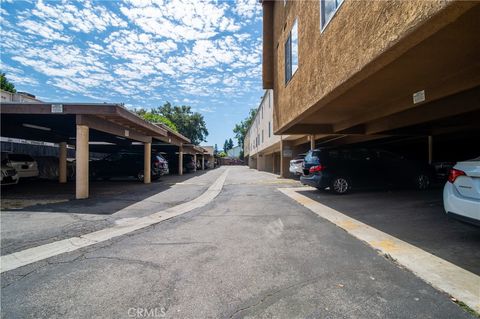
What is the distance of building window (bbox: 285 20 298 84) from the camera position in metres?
9.21

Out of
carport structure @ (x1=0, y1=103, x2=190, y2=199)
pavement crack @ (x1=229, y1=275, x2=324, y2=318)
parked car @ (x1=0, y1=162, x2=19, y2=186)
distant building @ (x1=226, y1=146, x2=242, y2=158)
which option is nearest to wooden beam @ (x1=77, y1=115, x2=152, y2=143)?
carport structure @ (x1=0, y1=103, x2=190, y2=199)

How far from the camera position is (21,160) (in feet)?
46.1

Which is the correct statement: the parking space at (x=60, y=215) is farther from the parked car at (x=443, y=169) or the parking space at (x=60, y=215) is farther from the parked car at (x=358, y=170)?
the parked car at (x=443, y=169)

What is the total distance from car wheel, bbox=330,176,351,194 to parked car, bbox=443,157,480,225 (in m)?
5.81

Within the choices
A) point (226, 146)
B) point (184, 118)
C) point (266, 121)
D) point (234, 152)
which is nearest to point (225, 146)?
point (226, 146)

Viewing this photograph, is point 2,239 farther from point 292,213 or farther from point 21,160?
point 21,160

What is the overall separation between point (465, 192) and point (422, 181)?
26.7ft

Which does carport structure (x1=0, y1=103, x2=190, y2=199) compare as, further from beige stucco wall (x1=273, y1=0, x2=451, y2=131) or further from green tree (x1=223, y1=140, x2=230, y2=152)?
green tree (x1=223, y1=140, x2=230, y2=152)

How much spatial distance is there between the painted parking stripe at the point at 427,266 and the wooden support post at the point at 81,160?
877 centimetres

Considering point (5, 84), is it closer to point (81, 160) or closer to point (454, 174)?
point (81, 160)

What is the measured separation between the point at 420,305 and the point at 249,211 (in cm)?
506

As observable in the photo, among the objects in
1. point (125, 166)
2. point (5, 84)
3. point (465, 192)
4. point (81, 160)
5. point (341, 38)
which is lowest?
point (465, 192)

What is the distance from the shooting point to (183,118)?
74.1m

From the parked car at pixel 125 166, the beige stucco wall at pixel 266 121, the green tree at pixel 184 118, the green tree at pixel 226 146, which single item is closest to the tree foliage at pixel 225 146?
the green tree at pixel 226 146
